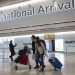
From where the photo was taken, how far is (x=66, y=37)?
23.3 metres

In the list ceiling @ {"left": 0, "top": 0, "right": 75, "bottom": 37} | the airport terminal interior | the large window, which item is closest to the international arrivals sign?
the airport terminal interior

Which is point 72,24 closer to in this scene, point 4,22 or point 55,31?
point 55,31

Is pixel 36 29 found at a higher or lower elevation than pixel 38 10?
lower

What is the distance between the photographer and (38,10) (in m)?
20.6

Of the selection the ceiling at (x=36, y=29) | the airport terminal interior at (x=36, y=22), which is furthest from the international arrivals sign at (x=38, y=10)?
the ceiling at (x=36, y=29)

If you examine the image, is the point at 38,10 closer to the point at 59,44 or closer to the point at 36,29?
the point at 36,29

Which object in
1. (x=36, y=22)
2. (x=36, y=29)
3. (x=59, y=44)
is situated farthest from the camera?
(x=59, y=44)

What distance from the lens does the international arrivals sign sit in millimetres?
18277

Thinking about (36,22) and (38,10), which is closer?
(38,10)

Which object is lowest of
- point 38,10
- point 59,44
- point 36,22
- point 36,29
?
point 59,44

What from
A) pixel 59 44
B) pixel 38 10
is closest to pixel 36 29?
pixel 38 10

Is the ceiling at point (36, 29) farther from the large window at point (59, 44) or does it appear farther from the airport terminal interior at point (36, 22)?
the large window at point (59, 44)

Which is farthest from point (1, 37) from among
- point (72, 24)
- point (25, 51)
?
point (25, 51)

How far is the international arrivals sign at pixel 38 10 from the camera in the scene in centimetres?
1828
